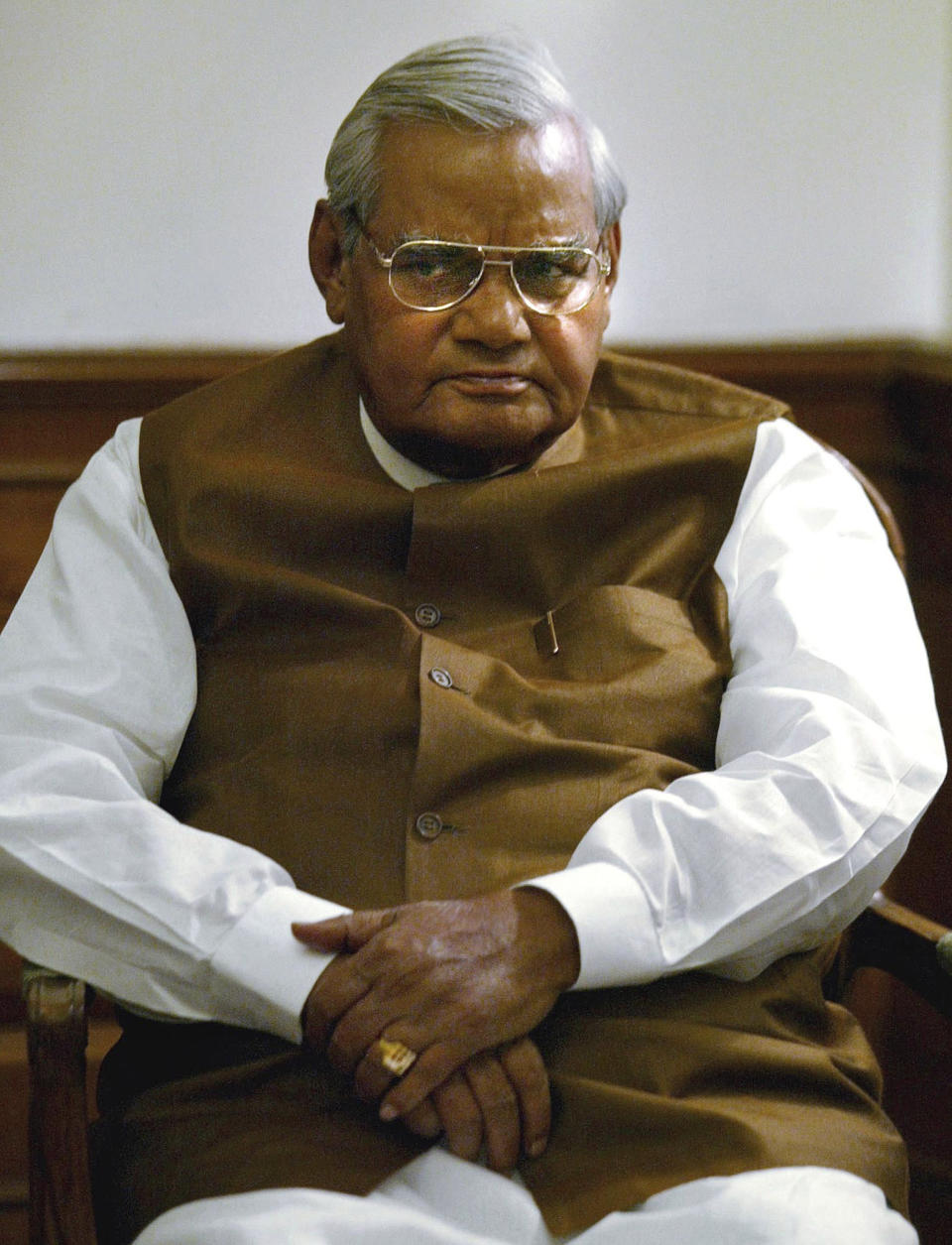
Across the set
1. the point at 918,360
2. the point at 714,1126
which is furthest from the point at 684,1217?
the point at 918,360

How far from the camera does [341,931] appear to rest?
1639 mm

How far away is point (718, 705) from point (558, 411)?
419 millimetres

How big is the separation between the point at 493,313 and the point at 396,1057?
0.86 meters

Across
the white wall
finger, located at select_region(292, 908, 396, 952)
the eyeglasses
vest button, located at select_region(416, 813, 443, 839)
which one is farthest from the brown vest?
the white wall

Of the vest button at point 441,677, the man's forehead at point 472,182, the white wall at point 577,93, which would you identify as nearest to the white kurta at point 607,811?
the vest button at point 441,677

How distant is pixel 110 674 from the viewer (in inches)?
74.6

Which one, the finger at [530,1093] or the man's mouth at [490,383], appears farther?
the man's mouth at [490,383]

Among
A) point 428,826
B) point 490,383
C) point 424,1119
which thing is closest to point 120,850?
point 428,826

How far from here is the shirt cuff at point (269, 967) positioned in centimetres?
163

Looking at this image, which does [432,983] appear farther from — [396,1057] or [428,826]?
[428,826]

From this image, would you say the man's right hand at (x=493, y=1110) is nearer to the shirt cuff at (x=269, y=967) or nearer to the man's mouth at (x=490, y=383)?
the shirt cuff at (x=269, y=967)

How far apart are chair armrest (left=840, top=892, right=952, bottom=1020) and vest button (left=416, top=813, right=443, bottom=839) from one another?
583mm

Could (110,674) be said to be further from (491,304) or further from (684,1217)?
(684,1217)

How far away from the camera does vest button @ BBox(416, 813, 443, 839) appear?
1.77 m
